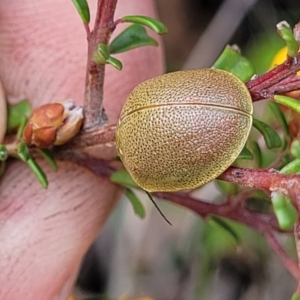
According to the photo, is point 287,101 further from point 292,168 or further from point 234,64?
point 234,64

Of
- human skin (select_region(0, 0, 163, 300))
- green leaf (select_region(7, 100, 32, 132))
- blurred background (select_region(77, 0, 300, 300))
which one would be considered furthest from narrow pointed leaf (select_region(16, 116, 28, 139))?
blurred background (select_region(77, 0, 300, 300))

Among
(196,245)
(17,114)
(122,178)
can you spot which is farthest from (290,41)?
(196,245)

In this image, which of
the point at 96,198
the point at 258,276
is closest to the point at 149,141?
the point at 96,198

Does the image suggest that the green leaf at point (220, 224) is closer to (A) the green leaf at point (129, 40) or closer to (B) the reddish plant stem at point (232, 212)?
(B) the reddish plant stem at point (232, 212)

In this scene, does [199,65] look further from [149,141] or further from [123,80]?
[149,141]

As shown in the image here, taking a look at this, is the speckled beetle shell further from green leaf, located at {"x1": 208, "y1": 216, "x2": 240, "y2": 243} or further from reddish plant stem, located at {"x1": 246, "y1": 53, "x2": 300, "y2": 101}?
green leaf, located at {"x1": 208, "y1": 216, "x2": 240, "y2": 243}

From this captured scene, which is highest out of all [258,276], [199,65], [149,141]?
[149,141]
